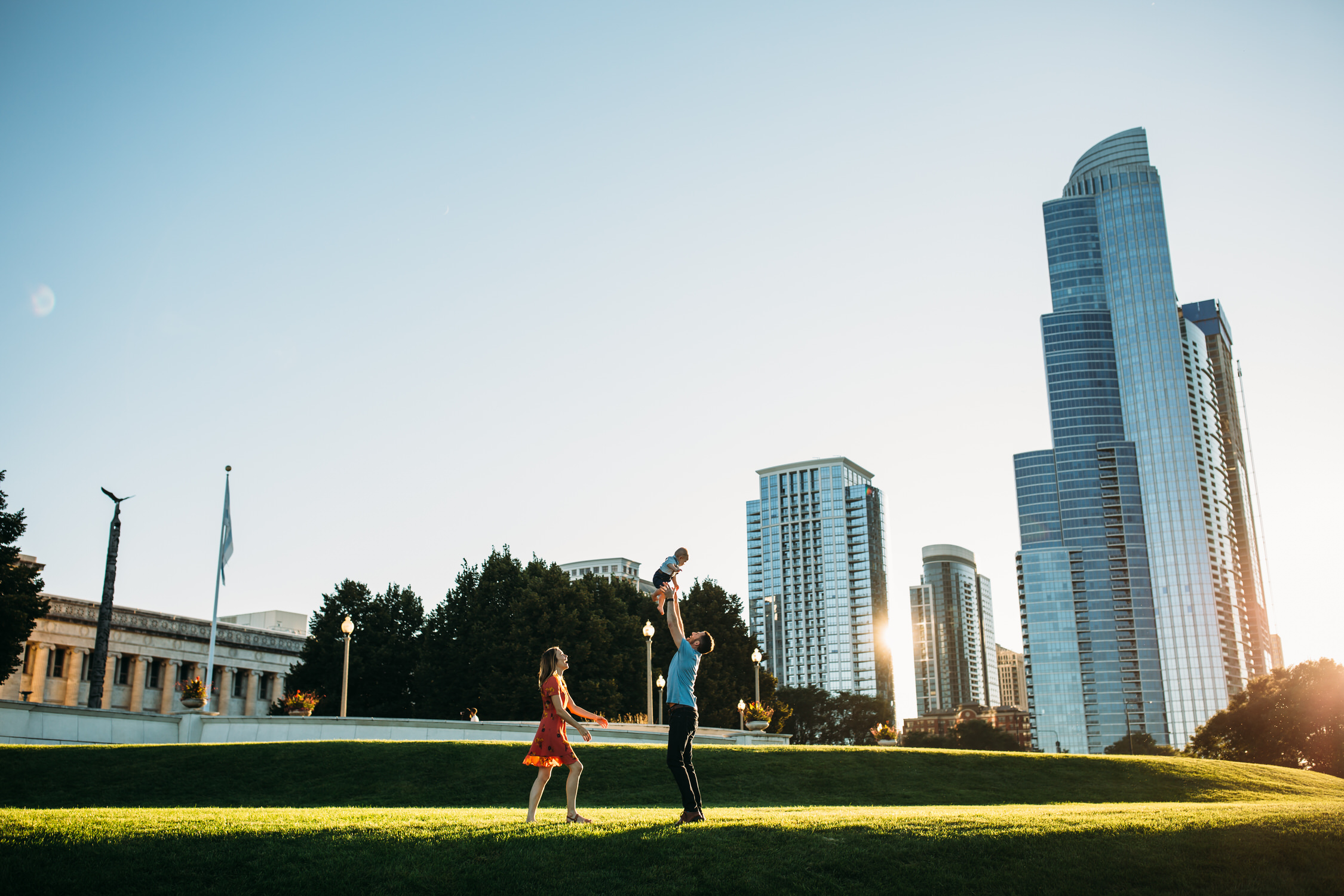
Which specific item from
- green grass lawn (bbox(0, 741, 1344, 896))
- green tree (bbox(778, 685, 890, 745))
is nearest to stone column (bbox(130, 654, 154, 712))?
green grass lawn (bbox(0, 741, 1344, 896))

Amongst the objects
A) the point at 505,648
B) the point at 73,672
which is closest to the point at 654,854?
the point at 505,648

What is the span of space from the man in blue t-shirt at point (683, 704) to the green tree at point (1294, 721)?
7654 centimetres

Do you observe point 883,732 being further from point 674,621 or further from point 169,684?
point 674,621

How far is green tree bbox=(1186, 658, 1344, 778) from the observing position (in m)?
72.1

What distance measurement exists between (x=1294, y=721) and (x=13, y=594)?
88.1 metres

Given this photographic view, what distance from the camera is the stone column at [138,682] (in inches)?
Result: 2753

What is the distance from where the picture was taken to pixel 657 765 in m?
25.8

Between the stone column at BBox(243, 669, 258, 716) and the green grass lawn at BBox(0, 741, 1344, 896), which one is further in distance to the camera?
the stone column at BBox(243, 669, 258, 716)

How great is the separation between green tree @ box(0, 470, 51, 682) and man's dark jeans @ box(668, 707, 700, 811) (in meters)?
42.8

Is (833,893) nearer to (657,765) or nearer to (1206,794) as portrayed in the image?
(657,765)

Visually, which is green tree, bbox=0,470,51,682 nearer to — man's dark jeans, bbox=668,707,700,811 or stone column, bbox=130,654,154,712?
stone column, bbox=130,654,154,712

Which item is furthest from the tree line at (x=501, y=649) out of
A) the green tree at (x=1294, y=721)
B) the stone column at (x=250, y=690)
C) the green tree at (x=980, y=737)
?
the green tree at (x=980, y=737)

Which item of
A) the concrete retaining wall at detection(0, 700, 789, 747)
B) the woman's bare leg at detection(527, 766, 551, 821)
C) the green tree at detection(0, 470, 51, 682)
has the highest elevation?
the green tree at detection(0, 470, 51, 682)

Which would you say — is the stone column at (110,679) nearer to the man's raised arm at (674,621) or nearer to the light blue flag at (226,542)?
the light blue flag at (226,542)
